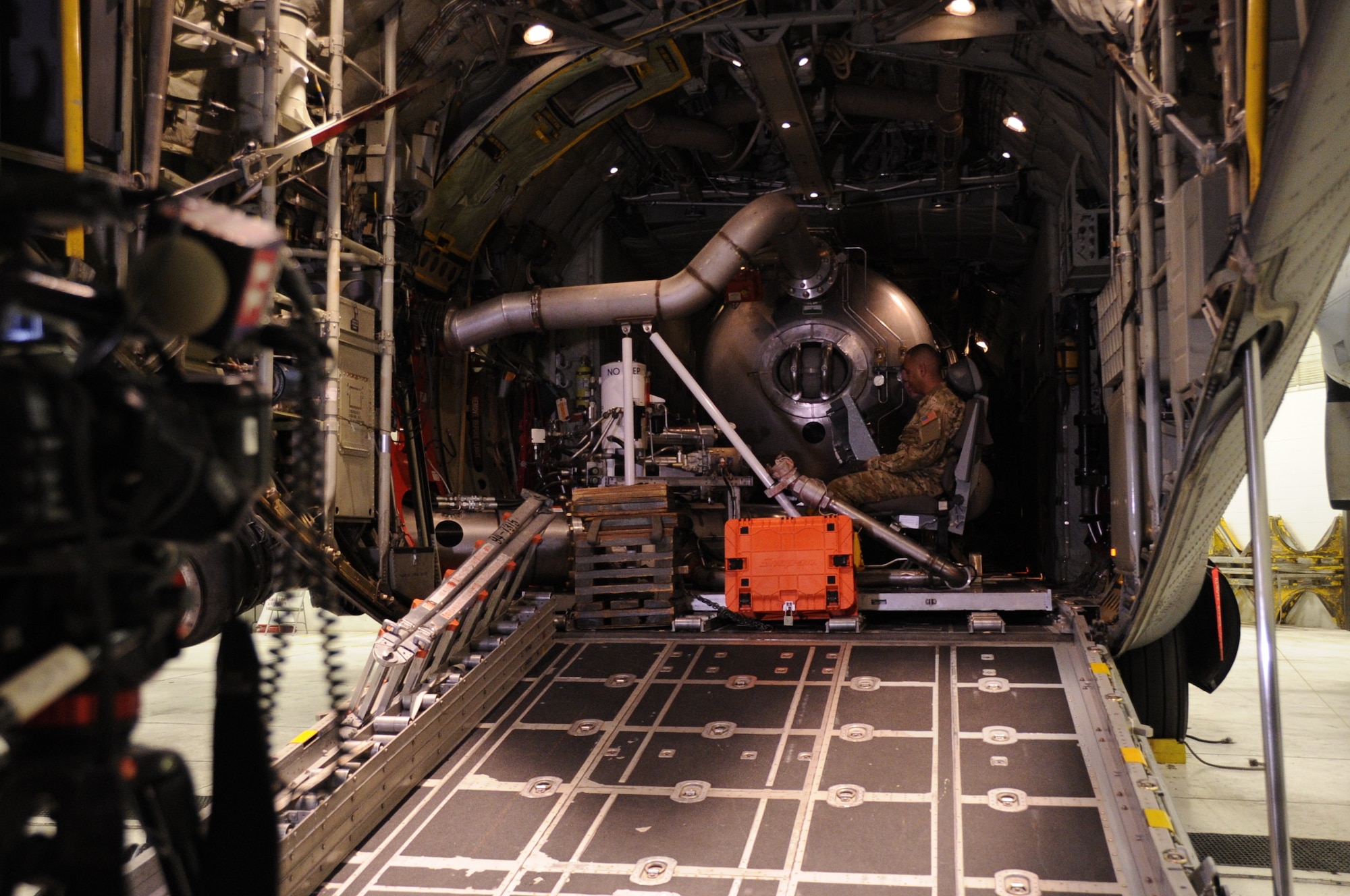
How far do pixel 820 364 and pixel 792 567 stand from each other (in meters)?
3.55

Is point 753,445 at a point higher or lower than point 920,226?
lower

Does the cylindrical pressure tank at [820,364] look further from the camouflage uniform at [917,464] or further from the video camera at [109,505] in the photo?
the video camera at [109,505]

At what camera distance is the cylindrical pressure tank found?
8.97 metres

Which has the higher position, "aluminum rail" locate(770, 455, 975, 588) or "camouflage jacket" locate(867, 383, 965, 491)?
"camouflage jacket" locate(867, 383, 965, 491)

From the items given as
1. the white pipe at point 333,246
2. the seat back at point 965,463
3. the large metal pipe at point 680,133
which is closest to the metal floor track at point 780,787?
the white pipe at point 333,246

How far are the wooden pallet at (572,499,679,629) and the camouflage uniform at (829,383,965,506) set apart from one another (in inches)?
68.1

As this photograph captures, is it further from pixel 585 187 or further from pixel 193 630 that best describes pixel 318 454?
pixel 585 187

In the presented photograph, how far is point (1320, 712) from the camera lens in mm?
7188

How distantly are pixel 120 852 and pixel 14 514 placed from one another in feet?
1.40

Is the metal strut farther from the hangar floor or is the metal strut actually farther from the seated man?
the seated man

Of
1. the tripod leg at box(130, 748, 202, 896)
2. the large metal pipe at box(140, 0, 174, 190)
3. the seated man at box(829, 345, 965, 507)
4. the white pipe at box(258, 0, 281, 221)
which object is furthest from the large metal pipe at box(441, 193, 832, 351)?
the tripod leg at box(130, 748, 202, 896)

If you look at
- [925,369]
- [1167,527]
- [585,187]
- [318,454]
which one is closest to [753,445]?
[925,369]

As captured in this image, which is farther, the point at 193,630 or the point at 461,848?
the point at 193,630

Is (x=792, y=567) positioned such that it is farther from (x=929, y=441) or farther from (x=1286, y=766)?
(x=1286, y=766)
